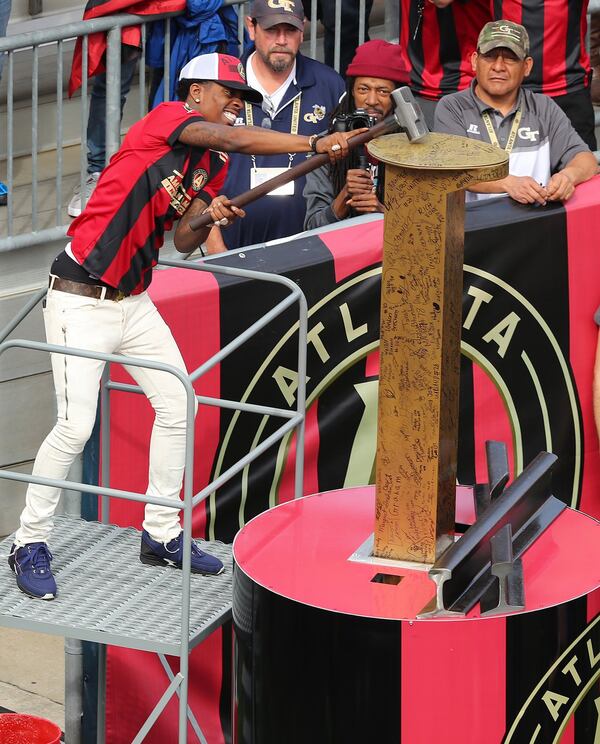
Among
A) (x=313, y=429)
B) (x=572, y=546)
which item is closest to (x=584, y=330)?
(x=313, y=429)

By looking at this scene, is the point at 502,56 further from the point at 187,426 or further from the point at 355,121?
the point at 187,426

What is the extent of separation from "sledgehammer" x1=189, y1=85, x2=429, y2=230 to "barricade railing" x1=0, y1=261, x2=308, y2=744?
40 centimetres

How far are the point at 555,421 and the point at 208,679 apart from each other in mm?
1744

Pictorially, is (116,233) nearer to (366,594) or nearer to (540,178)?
(366,594)

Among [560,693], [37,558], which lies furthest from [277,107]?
[560,693]

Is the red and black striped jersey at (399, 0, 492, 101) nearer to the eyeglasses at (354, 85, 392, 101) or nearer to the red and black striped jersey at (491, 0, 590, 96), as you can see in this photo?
the red and black striped jersey at (491, 0, 590, 96)

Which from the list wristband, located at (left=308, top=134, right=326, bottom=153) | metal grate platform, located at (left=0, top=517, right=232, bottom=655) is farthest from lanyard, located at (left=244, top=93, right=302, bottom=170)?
metal grate platform, located at (left=0, top=517, right=232, bottom=655)

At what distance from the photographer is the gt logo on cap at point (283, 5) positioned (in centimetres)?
745

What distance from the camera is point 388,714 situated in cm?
453

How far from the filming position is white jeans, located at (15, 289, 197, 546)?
536 centimetres

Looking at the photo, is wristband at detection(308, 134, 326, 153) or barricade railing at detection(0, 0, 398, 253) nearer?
wristband at detection(308, 134, 326, 153)

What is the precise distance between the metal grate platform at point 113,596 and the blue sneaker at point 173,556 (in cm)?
2

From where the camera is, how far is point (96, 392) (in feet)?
17.7

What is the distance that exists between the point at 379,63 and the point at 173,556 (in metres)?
2.51
